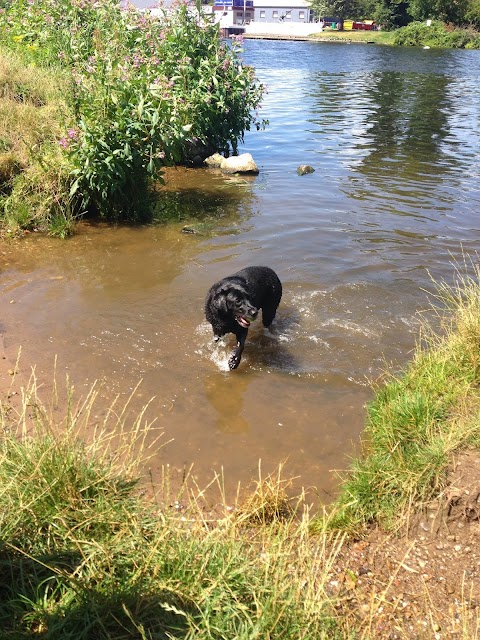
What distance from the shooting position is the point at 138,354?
563 centimetres

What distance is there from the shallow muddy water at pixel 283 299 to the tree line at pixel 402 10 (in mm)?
68370

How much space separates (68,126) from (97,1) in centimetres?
490

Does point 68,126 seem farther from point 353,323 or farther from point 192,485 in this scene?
point 192,485

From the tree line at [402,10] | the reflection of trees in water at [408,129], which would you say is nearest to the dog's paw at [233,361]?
the reflection of trees in water at [408,129]

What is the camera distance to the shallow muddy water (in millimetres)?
4746

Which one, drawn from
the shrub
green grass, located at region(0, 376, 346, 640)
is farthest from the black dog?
the shrub

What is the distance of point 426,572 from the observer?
10.4 ft

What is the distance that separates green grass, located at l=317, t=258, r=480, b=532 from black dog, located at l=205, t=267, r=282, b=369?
5.07ft

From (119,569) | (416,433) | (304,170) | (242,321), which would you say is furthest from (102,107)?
(119,569)

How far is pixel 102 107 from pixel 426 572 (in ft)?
25.4

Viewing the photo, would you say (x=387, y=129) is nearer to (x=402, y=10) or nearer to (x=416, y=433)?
(x=416, y=433)

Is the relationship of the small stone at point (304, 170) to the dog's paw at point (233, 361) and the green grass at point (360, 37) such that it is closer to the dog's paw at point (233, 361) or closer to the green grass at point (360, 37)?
the dog's paw at point (233, 361)

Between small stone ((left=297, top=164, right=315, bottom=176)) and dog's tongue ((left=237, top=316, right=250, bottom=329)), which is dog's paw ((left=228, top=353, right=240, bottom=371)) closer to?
dog's tongue ((left=237, top=316, right=250, bottom=329))

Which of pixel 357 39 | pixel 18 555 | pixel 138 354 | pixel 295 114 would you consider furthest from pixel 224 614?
pixel 357 39
